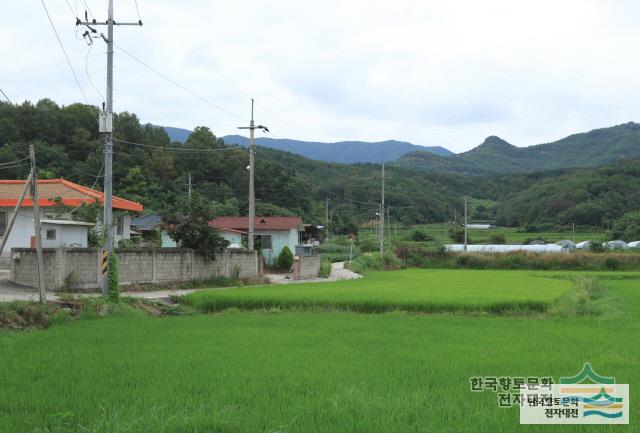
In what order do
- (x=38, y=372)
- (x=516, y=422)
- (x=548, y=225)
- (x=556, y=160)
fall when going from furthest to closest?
1. (x=556, y=160)
2. (x=548, y=225)
3. (x=38, y=372)
4. (x=516, y=422)

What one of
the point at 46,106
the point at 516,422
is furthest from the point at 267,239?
the point at 516,422

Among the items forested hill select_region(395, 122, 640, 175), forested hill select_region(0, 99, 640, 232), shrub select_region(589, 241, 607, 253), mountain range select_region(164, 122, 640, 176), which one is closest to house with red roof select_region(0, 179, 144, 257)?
forested hill select_region(0, 99, 640, 232)

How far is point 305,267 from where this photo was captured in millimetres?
32312

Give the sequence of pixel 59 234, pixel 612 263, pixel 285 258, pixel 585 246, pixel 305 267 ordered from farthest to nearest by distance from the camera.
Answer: pixel 585 246, pixel 612 263, pixel 285 258, pixel 305 267, pixel 59 234

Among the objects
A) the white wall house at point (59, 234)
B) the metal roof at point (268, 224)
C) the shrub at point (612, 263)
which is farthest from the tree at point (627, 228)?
the white wall house at point (59, 234)

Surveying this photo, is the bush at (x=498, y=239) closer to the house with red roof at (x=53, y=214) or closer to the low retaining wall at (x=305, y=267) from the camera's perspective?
the low retaining wall at (x=305, y=267)

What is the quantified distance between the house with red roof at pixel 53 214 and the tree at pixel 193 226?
3526mm

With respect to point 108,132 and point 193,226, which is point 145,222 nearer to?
point 193,226

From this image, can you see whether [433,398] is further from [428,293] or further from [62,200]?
[62,200]

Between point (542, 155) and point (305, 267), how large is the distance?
474ft

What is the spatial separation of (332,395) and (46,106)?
162ft

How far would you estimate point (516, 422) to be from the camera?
6.33 meters

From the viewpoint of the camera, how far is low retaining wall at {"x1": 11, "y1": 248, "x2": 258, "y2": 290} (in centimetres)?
2027

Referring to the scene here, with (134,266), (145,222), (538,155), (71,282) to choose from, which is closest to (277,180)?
(145,222)
